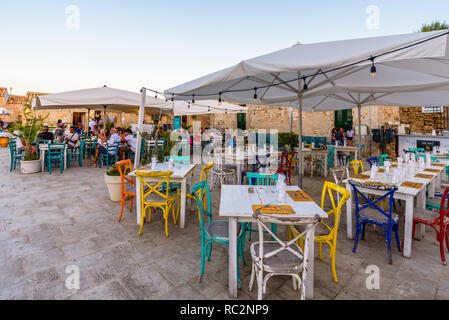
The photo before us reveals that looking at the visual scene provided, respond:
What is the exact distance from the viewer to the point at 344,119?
11.3m

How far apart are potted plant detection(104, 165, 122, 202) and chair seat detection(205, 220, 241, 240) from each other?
7.89ft

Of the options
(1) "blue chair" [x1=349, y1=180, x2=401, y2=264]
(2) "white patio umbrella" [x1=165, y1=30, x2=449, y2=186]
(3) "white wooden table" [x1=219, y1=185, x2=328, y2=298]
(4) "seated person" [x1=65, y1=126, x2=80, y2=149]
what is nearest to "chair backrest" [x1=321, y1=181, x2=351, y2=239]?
(3) "white wooden table" [x1=219, y1=185, x2=328, y2=298]

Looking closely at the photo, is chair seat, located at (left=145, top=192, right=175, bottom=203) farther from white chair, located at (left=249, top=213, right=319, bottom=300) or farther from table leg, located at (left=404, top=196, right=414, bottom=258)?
table leg, located at (left=404, top=196, right=414, bottom=258)

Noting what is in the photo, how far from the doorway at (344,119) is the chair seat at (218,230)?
11.0 metres

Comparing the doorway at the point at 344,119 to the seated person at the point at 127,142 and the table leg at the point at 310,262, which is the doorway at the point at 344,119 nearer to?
the seated person at the point at 127,142

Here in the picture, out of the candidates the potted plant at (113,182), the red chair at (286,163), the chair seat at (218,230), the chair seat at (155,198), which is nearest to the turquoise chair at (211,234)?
Answer: the chair seat at (218,230)

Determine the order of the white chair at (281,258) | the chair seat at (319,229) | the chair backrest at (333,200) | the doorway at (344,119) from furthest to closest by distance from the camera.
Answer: the doorway at (344,119) → the chair seat at (319,229) → the chair backrest at (333,200) → the white chair at (281,258)

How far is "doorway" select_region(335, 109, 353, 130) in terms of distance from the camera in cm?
1117

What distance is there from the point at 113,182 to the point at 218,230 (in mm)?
2614

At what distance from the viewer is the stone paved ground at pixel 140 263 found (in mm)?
1849

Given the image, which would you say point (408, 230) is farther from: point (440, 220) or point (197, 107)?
point (197, 107)
